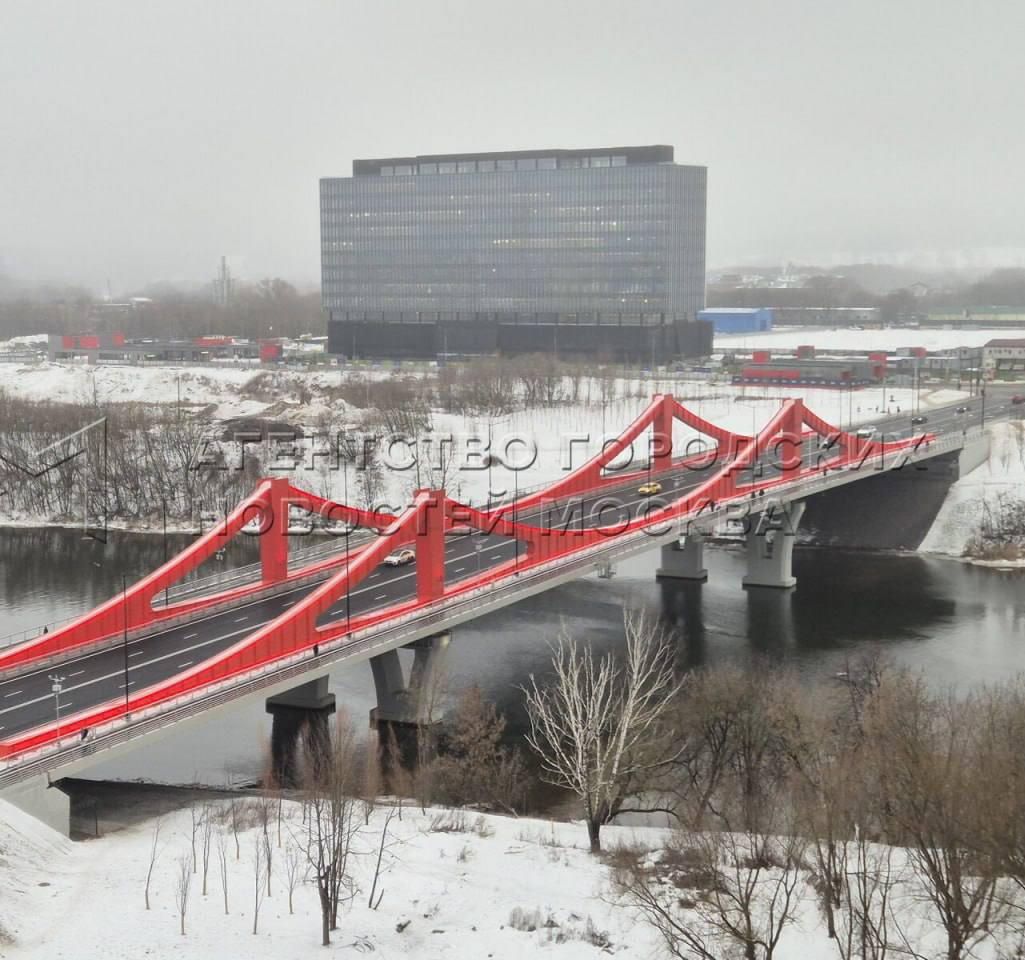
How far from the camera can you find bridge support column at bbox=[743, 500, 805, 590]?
61875 mm

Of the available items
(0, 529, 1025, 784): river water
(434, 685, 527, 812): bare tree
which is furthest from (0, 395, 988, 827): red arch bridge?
(434, 685, 527, 812): bare tree

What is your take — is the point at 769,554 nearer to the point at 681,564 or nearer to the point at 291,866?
the point at 681,564

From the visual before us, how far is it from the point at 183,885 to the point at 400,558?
87.9 feet

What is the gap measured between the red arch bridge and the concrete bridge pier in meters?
0.06

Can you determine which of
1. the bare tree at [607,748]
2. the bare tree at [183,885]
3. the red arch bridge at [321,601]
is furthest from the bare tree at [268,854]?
the bare tree at [607,748]

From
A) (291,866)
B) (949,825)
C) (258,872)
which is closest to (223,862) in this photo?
(258,872)

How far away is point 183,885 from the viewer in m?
25.2

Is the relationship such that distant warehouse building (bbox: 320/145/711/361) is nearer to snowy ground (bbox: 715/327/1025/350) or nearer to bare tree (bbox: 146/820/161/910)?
snowy ground (bbox: 715/327/1025/350)

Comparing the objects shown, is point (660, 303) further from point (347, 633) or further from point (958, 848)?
point (958, 848)

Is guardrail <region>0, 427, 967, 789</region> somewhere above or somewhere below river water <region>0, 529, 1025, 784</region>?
above

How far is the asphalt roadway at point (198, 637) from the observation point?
3444 centimetres

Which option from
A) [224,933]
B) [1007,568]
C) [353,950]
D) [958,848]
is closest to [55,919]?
[224,933]

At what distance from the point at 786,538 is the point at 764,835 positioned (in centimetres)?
3632

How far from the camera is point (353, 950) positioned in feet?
78.9
